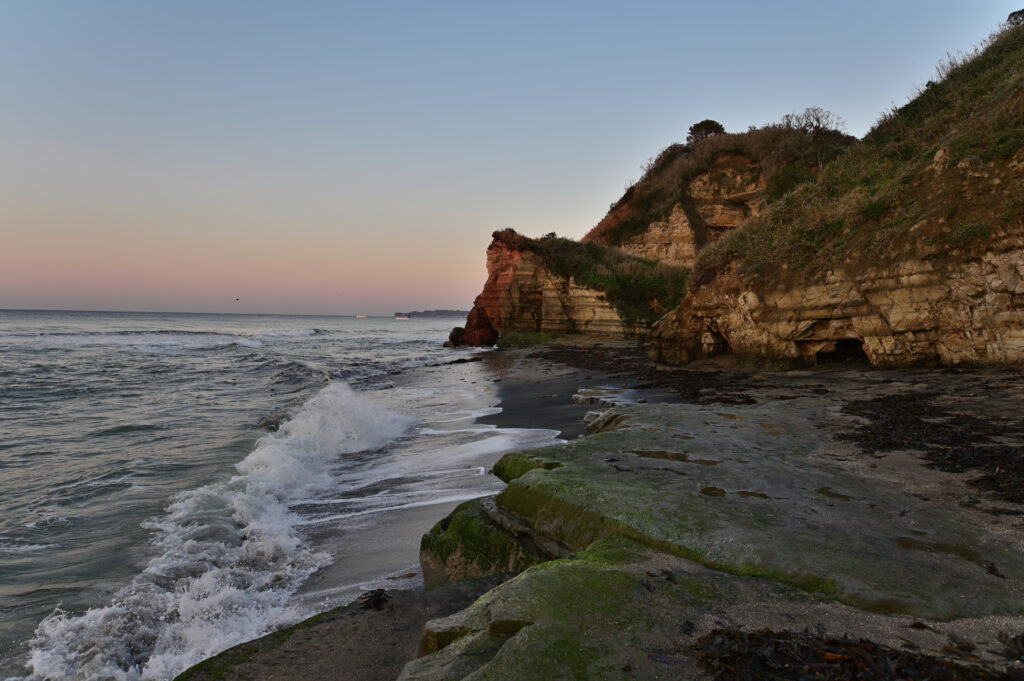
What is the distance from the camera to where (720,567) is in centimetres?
306

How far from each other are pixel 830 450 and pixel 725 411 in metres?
2.20

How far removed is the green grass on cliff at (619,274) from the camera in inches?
1106

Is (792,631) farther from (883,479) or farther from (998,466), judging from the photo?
(998,466)

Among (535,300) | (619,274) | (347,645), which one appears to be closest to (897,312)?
(347,645)

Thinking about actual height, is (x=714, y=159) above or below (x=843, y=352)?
above

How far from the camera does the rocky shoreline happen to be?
2.22 meters

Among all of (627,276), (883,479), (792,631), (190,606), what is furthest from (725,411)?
(627,276)

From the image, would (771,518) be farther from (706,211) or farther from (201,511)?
(706,211)

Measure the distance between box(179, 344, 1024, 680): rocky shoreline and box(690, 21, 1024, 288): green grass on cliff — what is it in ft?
16.9

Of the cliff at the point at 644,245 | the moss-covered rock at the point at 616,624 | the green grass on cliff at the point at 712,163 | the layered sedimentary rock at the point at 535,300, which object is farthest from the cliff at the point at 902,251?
the green grass on cliff at the point at 712,163

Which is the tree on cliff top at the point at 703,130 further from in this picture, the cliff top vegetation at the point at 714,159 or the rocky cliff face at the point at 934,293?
the rocky cliff face at the point at 934,293

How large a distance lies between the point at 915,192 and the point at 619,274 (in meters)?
18.1

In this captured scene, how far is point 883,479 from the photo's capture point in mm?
4766

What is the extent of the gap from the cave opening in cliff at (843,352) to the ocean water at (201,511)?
296 inches
